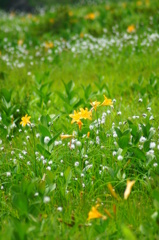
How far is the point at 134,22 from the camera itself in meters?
8.51

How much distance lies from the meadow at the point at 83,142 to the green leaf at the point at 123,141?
0.04 feet

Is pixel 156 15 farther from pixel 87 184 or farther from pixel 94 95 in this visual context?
pixel 87 184

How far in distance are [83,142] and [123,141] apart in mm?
415

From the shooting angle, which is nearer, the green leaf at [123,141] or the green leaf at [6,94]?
the green leaf at [123,141]

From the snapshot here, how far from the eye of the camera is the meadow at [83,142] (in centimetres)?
236

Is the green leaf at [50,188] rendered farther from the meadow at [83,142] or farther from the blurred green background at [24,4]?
the blurred green background at [24,4]

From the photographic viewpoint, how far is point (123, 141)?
118 inches

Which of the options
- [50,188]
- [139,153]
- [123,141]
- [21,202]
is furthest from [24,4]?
[21,202]

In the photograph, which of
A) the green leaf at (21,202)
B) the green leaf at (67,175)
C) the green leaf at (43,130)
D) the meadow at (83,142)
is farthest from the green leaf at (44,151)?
the green leaf at (21,202)

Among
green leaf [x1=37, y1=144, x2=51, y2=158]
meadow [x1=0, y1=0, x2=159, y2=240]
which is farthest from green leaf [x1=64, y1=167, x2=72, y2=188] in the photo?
green leaf [x1=37, y1=144, x2=51, y2=158]

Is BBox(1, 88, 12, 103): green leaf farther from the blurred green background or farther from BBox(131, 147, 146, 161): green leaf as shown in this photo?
the blurred green background

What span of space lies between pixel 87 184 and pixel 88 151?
1.31 ft

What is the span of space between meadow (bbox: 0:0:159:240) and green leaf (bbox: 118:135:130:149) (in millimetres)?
11

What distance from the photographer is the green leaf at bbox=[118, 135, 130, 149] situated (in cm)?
296
